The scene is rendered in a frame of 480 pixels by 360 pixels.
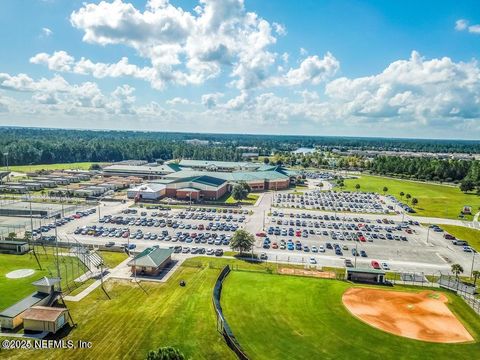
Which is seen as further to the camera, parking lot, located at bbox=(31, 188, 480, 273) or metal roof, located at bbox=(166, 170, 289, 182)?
metal roof, located at bbox=(166, 170, 289, 182)

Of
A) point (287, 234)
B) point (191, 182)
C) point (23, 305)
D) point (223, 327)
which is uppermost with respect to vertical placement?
point (191, 182)

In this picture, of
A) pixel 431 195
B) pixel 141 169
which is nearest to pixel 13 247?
pixel 141 169

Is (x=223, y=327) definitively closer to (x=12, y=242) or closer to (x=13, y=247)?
(x=13, y=247)

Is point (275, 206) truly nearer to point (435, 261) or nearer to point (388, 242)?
point (388, 242)

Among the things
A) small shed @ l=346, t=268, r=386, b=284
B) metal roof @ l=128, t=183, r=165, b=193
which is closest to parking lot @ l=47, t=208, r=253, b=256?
metal roof @ l=128, t=183, r=165, b=193

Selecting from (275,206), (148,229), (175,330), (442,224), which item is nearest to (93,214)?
(148,229)

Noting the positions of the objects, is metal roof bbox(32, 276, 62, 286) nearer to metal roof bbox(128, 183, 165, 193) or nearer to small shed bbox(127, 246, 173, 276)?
small shed bbox(127, 246, 173, 276)
